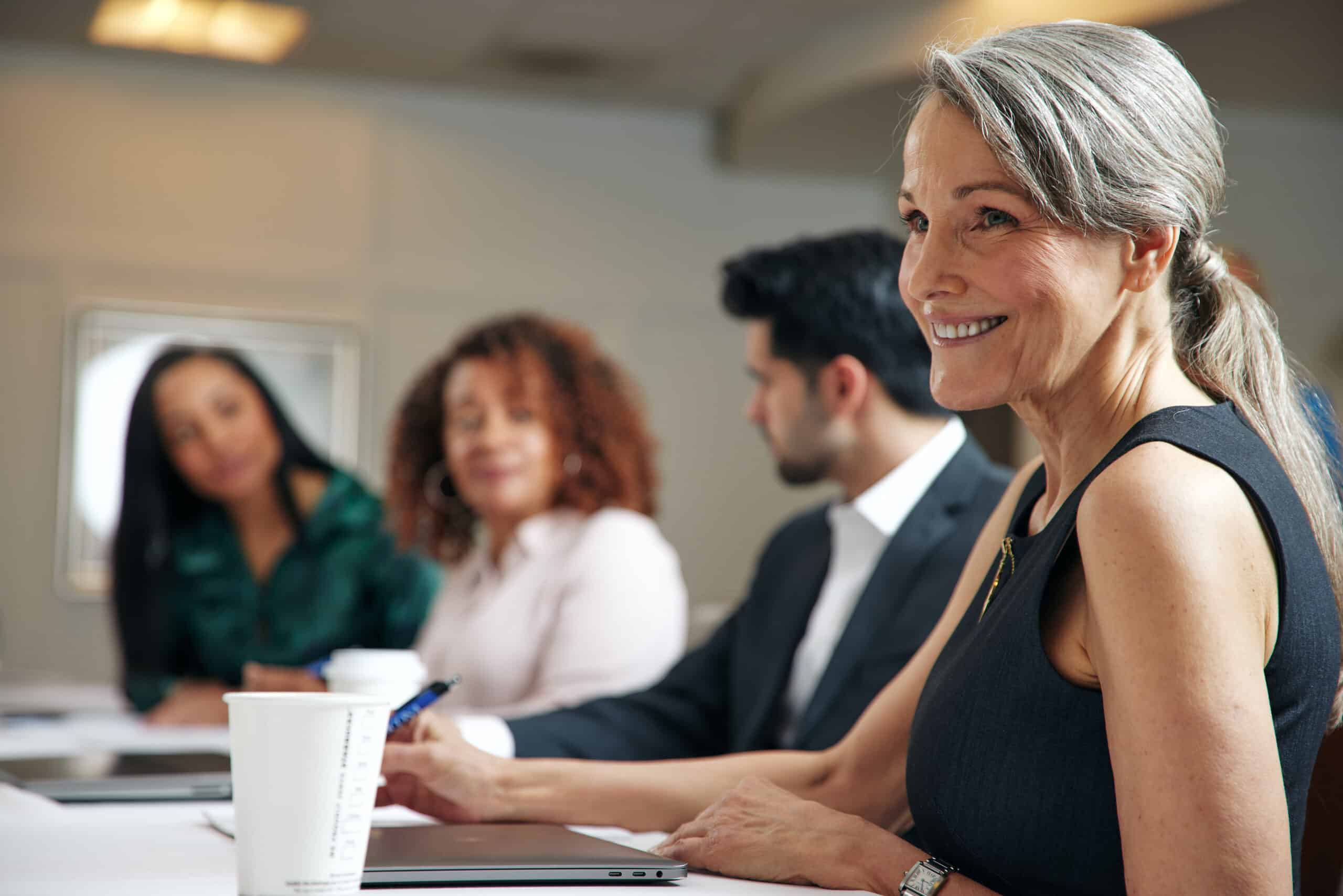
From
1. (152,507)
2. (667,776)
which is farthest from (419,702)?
(152,507)

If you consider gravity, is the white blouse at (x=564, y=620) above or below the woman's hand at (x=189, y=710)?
above

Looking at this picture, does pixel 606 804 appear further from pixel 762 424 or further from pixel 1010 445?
pixel 1010 445

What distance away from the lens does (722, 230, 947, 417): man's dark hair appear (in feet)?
6.31

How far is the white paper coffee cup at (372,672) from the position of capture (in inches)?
53.7

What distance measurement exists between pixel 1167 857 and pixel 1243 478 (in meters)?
0.24

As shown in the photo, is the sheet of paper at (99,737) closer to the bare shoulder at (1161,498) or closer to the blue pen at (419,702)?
the blue pen at (419,702)

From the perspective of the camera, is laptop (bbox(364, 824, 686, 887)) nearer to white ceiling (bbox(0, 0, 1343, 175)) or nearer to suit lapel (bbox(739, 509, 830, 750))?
suit lapel (bbox(739, 509, 830, 750))

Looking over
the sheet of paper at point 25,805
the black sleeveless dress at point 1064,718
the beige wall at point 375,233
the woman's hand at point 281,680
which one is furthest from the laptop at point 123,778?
the beige wall at point 375,233

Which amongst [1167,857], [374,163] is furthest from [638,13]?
[1167,857]

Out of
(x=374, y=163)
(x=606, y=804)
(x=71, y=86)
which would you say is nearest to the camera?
(x=606, y=804)

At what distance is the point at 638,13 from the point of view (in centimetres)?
479

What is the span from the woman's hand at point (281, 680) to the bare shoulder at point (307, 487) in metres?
0.93

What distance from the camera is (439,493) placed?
2898 millimetres

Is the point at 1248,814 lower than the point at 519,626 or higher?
higher
